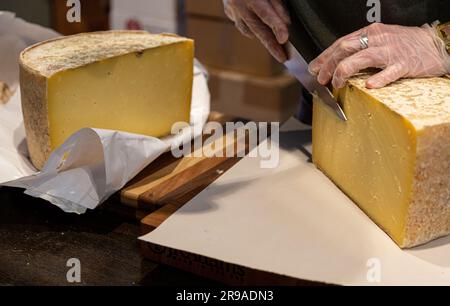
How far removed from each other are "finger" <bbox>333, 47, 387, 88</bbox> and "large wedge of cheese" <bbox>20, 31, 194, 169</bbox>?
0.53m

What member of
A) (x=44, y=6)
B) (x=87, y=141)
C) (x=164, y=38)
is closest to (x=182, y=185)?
(x=87, y=141)

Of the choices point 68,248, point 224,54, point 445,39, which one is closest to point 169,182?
point 68,248

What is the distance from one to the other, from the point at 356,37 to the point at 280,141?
0.41m

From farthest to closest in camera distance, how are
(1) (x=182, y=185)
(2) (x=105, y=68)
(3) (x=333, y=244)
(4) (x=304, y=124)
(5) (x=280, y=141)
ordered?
1. (4) (x=304, y=124)
2. (5) (x=280, y=141)
3. (2) (x=105, y=68)
4. (1) (x=182, y=185)
5. (3) (x=333, y=244)

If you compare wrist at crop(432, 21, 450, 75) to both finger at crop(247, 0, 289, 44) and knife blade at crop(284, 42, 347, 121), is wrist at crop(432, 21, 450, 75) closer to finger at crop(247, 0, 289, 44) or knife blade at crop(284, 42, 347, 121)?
knife blade at crop(284, 42, 347, 121)

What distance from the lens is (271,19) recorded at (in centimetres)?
150

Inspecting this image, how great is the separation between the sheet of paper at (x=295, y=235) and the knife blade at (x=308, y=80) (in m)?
0.19

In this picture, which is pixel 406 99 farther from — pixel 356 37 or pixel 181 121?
pixel 181 121

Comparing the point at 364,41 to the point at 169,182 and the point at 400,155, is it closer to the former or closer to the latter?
the point at 400,155

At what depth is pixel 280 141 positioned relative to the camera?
1623mm

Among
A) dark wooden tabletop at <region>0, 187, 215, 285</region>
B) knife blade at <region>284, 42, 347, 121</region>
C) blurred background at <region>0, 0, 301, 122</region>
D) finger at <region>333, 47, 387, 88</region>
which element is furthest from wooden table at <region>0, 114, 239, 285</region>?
blurred background at <region>0, 0, 301, 122</region>
